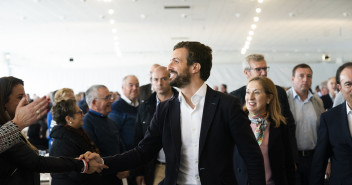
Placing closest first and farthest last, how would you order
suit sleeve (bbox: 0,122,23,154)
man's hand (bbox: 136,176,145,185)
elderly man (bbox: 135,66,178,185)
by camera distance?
suit sleeve (bbox: 0,122,23,154)
elderly man (bbox: 135,66,178,185)
man's hand (bbox: 136,176,145,185)

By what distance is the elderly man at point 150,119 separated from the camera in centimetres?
382

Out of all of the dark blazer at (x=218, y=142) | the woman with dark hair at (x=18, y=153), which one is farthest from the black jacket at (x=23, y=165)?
the dark blazer at (x=218, y=142)

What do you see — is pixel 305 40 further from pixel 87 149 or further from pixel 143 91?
pixel 87 149

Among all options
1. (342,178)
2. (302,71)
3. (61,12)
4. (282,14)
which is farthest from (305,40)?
(342,178)

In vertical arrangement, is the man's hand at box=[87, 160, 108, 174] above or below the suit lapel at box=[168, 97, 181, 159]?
below

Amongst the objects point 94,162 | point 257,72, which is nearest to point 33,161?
point 94,162

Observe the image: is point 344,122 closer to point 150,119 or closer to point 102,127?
point 150,119

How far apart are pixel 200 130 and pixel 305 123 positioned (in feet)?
7.91

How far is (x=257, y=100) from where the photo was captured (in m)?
3.45

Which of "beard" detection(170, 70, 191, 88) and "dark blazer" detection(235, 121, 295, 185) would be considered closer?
"beard" detection(170, 70, 191, 88)

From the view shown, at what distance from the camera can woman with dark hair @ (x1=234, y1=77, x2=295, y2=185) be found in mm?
3164

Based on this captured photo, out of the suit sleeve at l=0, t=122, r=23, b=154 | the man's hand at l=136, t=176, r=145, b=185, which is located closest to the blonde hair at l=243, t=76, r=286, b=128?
the man's hand at l=136, t=176, r=145, b=185

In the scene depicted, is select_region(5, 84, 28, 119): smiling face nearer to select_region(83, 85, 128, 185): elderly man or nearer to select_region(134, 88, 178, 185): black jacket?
select_region(83, 85, 128, 185): elderly man

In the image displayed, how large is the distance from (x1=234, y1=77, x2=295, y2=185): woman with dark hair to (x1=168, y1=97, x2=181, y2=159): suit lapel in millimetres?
1152
